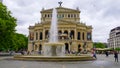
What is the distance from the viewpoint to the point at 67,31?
13600 centimetres

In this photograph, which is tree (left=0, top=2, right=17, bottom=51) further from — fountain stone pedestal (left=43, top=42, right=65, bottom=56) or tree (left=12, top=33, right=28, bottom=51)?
fountain stone pedestal (left=43, top=42, right=65, bottom=56)

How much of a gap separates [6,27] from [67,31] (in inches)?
2789

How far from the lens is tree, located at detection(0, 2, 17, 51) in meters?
66.9

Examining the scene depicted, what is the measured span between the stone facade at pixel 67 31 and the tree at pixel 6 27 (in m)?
55.0

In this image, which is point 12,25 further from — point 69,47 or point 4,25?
point 69,47

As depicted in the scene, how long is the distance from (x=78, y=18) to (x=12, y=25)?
3239 inches

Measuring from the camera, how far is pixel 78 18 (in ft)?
488

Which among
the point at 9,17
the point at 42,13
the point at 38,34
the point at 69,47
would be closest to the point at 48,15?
the point at 42,13

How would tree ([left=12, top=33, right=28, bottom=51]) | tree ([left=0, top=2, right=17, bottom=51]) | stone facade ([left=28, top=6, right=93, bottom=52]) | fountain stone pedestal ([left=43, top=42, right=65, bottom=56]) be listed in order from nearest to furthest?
fountain stone pedestal ([left=43, top=42, right=65, bottom=56]) → tree ([left=0, top=2, right=17, bottom=51]) → tree ([left=12, top=33, right=28, bottom=51]) → stone facade ([left=28, top=6, right=93, bottom=52])

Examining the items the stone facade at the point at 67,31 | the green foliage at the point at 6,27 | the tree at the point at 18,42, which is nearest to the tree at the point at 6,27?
the green foliage at the point at 6,27

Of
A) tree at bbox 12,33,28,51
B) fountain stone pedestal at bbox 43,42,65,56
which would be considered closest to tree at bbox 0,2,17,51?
tree at bbox 12,33,28,51

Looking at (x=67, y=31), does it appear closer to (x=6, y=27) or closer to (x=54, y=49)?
(x=6, y=27)

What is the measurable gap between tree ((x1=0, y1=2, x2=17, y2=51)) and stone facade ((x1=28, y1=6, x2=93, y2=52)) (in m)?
55.0

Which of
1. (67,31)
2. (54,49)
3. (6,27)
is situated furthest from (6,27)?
(67,31)
